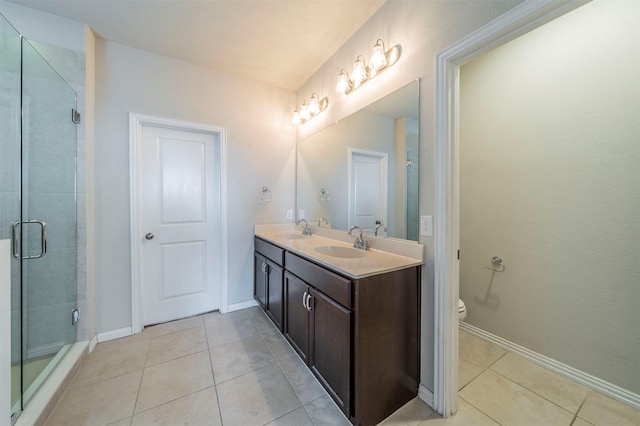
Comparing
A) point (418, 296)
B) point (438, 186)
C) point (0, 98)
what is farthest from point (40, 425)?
point (438, 186)

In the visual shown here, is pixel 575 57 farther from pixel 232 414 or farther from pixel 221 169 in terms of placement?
pixel 232 414

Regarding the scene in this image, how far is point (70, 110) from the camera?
178 cm

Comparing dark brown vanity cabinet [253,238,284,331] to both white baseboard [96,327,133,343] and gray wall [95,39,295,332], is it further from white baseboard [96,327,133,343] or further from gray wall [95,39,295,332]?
white baseboard [96,327,133,343]

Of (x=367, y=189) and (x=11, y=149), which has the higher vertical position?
(x=11, y=149)

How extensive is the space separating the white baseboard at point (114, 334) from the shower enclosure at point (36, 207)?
0.23 m

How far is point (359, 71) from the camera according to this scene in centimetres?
181

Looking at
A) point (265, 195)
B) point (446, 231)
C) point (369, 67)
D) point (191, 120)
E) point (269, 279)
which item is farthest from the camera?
point (265, 195)

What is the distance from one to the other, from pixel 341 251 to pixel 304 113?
158 cm

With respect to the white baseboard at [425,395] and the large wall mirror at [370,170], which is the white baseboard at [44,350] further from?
the white baseboard at [425,395]

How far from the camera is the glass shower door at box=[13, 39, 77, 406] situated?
151 cm

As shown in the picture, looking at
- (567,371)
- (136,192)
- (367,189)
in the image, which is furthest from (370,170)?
(136,192)

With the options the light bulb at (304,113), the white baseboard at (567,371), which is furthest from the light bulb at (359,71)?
the white baseboard at (567,371)

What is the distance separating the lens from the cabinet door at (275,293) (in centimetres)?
199

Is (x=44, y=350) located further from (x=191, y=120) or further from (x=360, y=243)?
(x=360, y=243)
